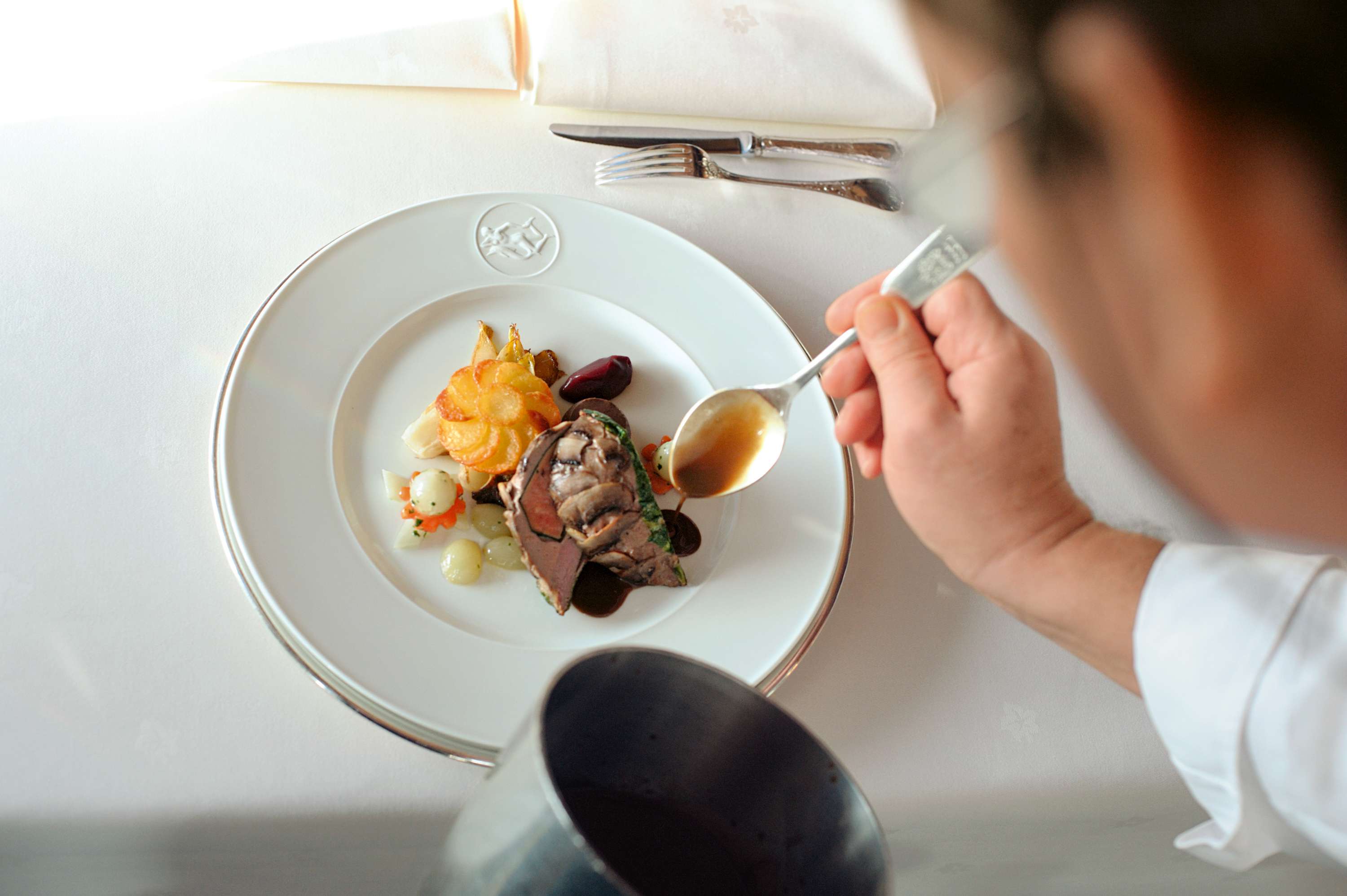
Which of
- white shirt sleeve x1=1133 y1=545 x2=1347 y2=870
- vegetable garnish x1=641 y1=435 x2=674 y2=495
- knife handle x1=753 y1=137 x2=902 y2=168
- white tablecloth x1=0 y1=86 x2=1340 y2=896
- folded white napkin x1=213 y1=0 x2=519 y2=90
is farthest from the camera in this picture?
knife handle x1=753 y1=137 x2=902 y2=168

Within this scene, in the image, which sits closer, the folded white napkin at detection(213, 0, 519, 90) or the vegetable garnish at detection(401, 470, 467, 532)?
the vegetable garnish at detection(401, 470, 467, 532)

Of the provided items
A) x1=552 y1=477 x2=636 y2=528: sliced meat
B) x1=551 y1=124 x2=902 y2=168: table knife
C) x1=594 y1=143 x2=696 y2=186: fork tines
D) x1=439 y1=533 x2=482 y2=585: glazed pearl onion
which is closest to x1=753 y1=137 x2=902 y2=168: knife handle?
x1=551 y1=124 x2=902 y2=168: table knife

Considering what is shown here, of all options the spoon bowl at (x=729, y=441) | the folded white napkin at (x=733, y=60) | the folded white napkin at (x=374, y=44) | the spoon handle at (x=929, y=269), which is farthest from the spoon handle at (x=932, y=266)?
the folded white napkin at (x=374, y=44)

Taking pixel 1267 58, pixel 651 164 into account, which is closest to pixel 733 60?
pixel 651 164

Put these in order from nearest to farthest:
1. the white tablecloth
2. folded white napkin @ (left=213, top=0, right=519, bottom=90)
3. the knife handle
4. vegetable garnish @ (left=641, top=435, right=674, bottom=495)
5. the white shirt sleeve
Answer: the white shirt sleeve < the white tablecloth < vegetable garnish @ (left=641, top=435, right=674, bottom=495) < folded white napkin @ (left=213, top=0, right=519, bottom=90) < the knife handle

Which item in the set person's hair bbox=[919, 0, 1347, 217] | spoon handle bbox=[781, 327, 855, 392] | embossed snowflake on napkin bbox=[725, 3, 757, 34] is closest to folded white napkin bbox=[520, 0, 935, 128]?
embossed snowflake on napkin bbox=[725, 3, 757, 34]

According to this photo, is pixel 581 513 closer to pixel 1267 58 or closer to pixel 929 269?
pixel 929 269

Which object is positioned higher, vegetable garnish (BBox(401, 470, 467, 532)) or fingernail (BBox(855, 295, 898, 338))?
fingernail (BBox(855, 295, 898, 338))

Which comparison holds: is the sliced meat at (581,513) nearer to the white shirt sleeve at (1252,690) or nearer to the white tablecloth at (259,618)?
the white tablecloth at (259,618)

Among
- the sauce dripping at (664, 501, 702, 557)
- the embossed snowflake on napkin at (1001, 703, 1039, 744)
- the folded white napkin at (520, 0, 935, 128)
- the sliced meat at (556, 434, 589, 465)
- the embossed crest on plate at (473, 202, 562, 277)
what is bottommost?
the embossed snowflake on napkin at (1001, 703, 1039, 744)

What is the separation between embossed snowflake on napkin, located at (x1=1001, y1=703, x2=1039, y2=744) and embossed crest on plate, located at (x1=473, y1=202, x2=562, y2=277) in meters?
0.70

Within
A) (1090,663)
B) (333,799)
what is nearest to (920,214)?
(1090,663)

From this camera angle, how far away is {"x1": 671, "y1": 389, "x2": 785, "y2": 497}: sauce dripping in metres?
0.92

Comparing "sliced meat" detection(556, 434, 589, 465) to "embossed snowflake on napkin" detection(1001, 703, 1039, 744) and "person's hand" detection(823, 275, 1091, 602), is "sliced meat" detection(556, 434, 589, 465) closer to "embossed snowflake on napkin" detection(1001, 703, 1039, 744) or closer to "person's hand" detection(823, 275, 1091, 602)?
"person's hand" detection(823, 275, 1091, 602)
